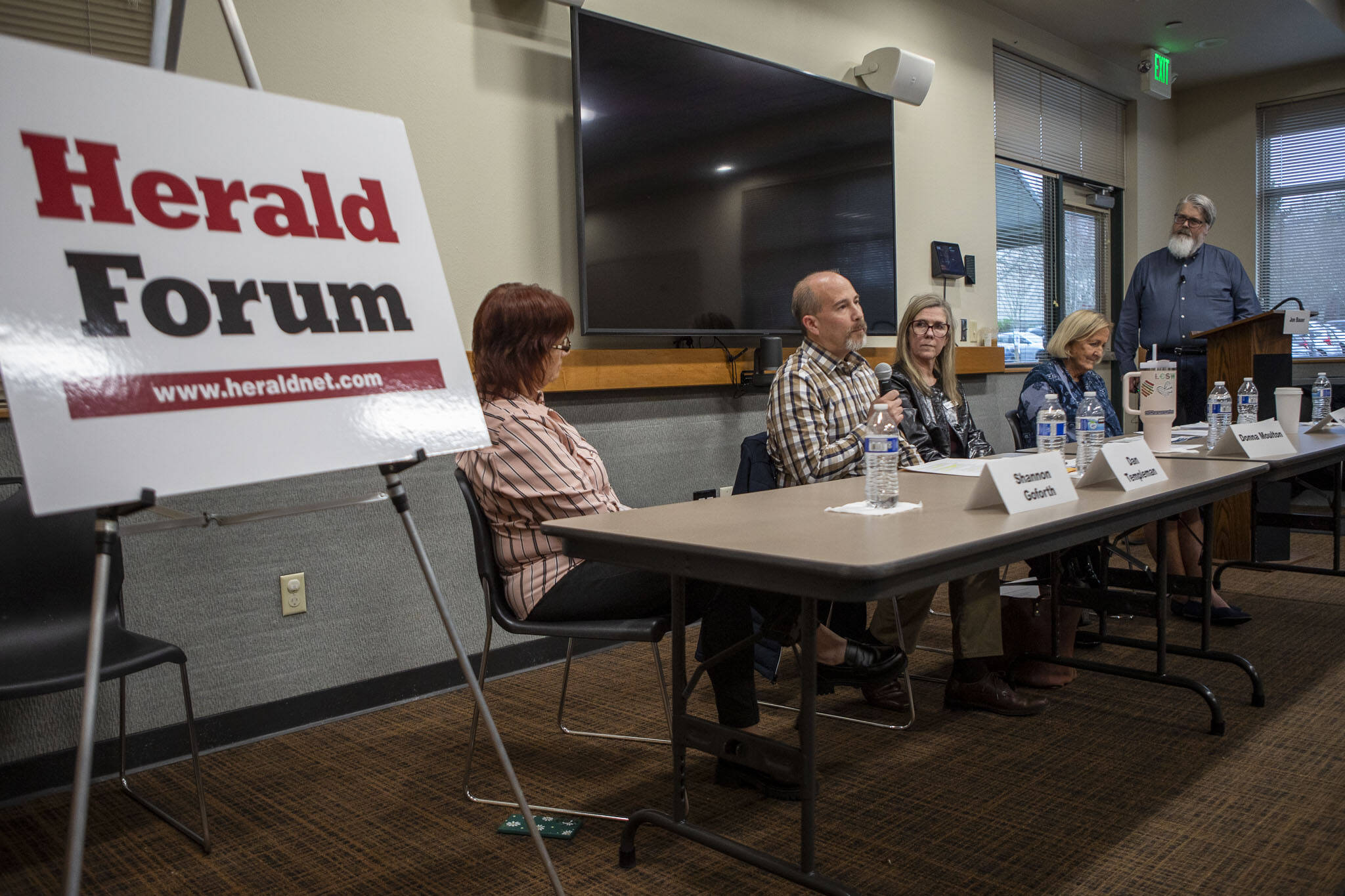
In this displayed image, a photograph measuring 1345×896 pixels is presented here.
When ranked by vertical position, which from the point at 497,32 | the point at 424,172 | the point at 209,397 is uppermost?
the point at 497,32

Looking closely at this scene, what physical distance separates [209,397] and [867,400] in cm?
194

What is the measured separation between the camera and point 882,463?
5.72 ft

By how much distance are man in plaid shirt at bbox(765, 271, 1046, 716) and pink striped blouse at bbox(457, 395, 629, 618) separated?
70cm

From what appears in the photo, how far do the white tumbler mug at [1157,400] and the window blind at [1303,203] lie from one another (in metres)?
4.95

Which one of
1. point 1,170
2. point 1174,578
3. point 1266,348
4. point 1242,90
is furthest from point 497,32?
point 1242,90

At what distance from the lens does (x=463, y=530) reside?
293 cm

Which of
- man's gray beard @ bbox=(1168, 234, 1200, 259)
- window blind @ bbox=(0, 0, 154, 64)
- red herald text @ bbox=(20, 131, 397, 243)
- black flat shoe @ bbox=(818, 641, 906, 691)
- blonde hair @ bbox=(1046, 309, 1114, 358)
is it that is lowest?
black flat shoe @ bbox=(818, 641, 906, 691)

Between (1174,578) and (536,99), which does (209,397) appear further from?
(1174,578)

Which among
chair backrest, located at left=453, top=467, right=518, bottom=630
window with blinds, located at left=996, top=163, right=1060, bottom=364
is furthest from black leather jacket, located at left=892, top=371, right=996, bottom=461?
window with blinds, located at left=996, top=163, right=1060, bottom=364

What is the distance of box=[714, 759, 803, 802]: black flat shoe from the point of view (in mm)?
2031

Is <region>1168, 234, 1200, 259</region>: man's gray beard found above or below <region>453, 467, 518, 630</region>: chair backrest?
above

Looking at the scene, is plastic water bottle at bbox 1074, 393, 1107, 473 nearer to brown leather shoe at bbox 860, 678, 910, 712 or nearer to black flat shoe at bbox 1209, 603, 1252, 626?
brown leather shoe at bbox 860, 678, 910, 712

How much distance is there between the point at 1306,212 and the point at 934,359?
515 centimetres

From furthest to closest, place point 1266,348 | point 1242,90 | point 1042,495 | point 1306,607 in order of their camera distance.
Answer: point 1242,90 → point 1266,348 → point 1306,607 → point 1042,495
